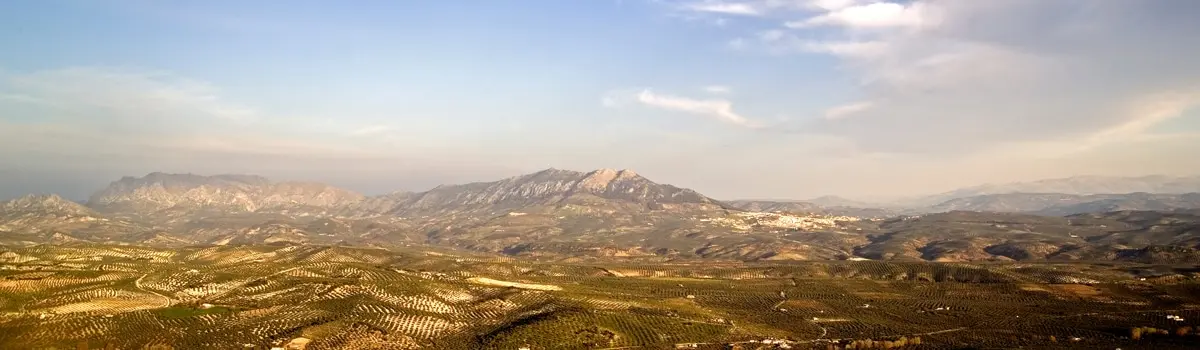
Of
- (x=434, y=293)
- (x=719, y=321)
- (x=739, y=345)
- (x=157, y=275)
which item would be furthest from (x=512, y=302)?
(x=157, y=275)

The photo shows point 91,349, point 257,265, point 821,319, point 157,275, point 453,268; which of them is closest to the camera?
point 91,349

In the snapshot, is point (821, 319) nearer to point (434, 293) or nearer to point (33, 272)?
point (434, 293)

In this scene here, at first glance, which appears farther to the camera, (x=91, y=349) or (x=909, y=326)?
(x=909, y=326)

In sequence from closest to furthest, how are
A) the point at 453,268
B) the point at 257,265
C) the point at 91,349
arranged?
the point at 91,349, the point at 257,265, the point at 453,268

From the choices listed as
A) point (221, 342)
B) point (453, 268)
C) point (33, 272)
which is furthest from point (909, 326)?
point (33, 272)

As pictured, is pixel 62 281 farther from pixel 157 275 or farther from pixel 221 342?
pixel 221 342

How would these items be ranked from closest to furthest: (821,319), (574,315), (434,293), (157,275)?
1. (574,315)
2. (821,319)
3. (434,293)
4. (157,275)
